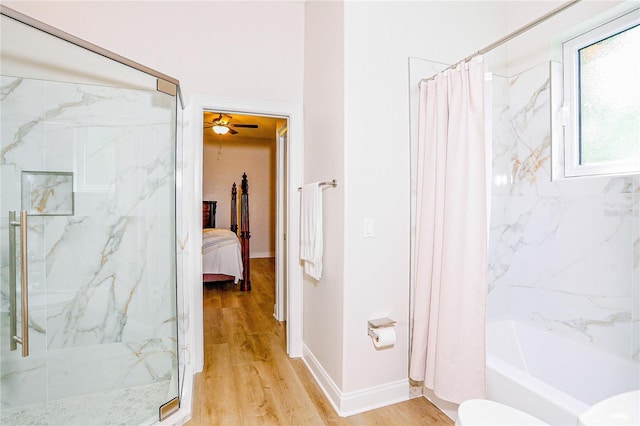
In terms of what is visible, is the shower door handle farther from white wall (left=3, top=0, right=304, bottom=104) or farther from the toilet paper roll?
the toilet paper roll

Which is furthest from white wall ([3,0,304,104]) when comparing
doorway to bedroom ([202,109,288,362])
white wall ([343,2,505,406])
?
doorway to bedroom ([202,109,288,362])

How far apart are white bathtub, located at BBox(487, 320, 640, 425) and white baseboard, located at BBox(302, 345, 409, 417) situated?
577mm

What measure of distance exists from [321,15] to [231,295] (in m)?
3.61

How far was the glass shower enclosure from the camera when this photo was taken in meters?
1.74

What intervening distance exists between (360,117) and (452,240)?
2.89ft

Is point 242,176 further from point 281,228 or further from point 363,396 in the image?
point 363,396

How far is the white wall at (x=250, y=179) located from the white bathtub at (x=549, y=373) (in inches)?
231

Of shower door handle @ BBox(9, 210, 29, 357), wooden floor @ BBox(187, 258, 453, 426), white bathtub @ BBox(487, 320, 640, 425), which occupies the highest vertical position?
shower door handle @ BBox(9, 210, 29, 357)

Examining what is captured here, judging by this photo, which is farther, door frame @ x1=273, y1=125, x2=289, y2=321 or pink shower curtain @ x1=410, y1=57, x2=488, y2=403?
door frame @ x1=273, y1=125, x2=289, y2=321

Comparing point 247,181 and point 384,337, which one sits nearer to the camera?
point 384,337

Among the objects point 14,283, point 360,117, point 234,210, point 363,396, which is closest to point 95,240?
point 14,283

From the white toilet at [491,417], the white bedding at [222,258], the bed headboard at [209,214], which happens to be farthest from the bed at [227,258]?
the white toilet at [491,417]

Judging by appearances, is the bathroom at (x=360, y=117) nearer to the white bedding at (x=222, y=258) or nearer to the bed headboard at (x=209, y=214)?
the white bedding at (x=222, y=258)

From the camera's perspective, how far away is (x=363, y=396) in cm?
202
